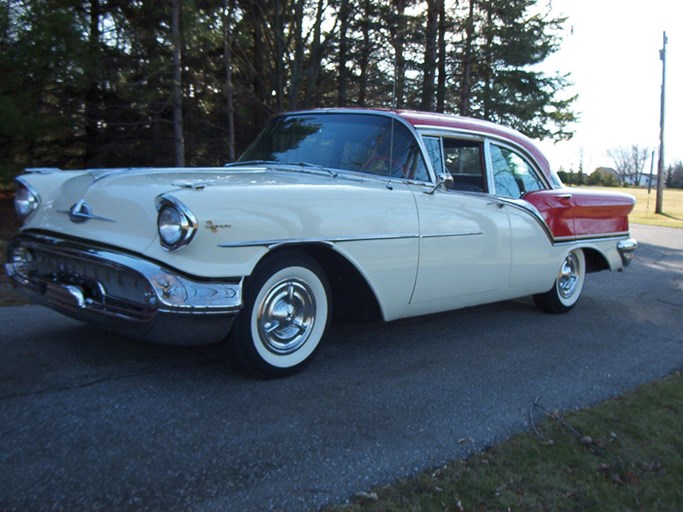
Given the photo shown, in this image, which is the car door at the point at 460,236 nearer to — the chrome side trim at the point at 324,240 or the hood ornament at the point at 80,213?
the chrome side trim at the point at 324,240

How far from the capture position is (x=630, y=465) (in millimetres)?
3008

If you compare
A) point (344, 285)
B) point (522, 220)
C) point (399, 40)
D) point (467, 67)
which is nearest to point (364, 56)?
point (399, 40)

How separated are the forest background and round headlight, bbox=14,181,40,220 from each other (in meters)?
3.56

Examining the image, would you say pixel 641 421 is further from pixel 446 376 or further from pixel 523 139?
pixel 523 139

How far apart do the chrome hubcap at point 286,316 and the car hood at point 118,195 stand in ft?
2.13

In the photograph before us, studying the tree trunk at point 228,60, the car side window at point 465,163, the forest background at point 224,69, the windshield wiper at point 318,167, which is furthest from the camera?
the tree trunk at point 228,60

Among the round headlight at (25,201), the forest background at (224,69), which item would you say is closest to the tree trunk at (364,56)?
the forest background at (224,69)

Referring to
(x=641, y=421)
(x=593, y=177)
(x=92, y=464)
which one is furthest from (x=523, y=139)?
(x=593, y=177)

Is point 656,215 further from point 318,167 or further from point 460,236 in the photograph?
point 318,167

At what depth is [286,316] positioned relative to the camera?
3779mm

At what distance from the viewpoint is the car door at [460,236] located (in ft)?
14.5

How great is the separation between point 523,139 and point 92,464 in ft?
15.8

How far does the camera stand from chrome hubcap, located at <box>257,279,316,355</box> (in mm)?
3650

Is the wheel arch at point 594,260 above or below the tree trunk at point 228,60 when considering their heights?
below
